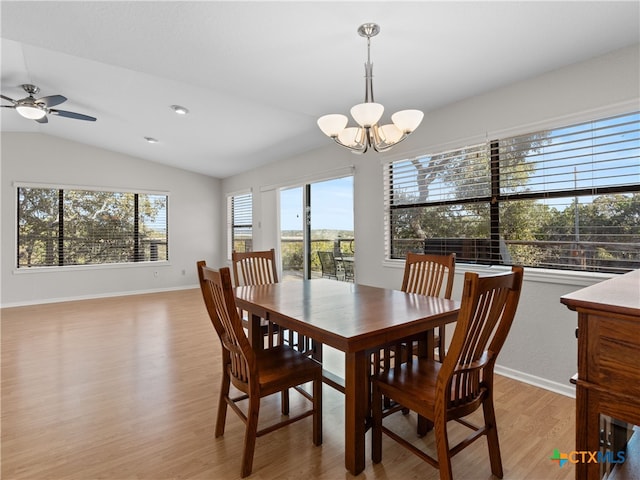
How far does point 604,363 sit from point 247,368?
1368mm

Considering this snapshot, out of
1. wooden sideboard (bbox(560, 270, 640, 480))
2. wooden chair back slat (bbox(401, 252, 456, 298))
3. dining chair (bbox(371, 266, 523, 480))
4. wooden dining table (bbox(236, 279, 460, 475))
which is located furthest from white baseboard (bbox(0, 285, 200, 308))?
wooden sideboard (bbox(560, 270, 640, 480))

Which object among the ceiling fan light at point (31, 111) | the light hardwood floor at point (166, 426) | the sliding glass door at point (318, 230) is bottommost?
the light hardwood floor at point (166, 426)

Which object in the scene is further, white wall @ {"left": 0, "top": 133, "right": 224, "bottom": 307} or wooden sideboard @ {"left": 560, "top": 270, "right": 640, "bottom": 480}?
white wall @ {"left": 0, "top": 133, "right": 224, "bottom": 307}

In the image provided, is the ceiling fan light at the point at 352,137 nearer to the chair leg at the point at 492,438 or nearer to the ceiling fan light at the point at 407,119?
the ceiling fan light at the point at 407,119

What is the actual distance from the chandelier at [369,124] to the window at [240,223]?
453 cm

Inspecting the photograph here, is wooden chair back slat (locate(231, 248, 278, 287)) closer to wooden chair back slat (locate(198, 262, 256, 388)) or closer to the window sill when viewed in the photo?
wooden chair back slat (locate(198, 262, 256, 388))

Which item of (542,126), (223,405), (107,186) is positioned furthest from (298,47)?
(107,186)

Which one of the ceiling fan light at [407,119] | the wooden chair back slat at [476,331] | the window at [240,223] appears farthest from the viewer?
the window at [240,223]

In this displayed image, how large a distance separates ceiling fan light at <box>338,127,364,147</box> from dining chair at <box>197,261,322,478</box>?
115 centimetres

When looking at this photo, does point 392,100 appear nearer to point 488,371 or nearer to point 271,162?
point 488,371

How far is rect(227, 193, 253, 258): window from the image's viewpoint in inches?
260

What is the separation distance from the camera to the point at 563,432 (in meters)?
2.01

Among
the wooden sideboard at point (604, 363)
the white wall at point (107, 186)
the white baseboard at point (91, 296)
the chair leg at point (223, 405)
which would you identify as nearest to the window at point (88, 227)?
the white wall at point (107, 186)

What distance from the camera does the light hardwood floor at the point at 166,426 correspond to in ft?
5.65
